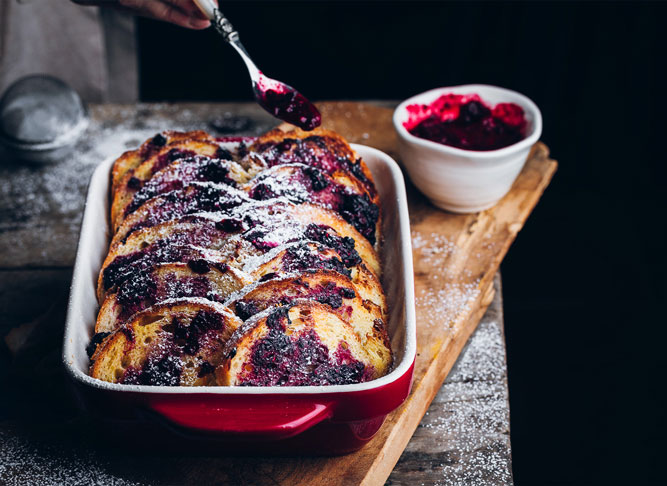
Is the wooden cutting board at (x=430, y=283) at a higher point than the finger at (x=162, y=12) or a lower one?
lower

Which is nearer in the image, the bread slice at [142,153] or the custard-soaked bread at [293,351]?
the custard-soaked bread at [293,351]

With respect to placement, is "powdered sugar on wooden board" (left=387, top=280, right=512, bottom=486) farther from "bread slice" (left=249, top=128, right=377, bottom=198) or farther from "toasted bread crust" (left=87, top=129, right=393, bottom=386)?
"bread slice" (left=249, top=128, right=377, bottom=198)

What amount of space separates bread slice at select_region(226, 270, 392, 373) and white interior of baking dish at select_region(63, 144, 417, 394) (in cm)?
6

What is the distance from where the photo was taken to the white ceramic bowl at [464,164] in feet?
8.44

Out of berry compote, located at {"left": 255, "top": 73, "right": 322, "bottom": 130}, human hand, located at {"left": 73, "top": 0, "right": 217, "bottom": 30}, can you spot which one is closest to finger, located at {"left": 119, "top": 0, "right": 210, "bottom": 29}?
human hand, located at {"left": 73, "top": 0, "right": 217, "bottom": 30}

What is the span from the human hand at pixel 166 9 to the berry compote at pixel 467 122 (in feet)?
3.00

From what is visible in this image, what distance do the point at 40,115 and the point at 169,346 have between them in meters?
1.93

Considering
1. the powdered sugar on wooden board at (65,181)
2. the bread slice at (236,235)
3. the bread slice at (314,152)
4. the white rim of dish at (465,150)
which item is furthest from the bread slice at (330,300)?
the powdered sugar on wooden board at (65,181)

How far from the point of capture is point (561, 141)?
4.82 m

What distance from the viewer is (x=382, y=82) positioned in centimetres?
566

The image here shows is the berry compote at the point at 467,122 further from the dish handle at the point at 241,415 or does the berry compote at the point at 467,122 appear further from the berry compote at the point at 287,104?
the dish handle at the point at 241,415

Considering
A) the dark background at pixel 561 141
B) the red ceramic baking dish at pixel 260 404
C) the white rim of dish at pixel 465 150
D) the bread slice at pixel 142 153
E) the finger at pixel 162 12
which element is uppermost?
the finger at pixel 162 12

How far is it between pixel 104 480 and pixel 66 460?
16cm

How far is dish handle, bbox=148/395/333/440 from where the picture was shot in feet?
5.36
